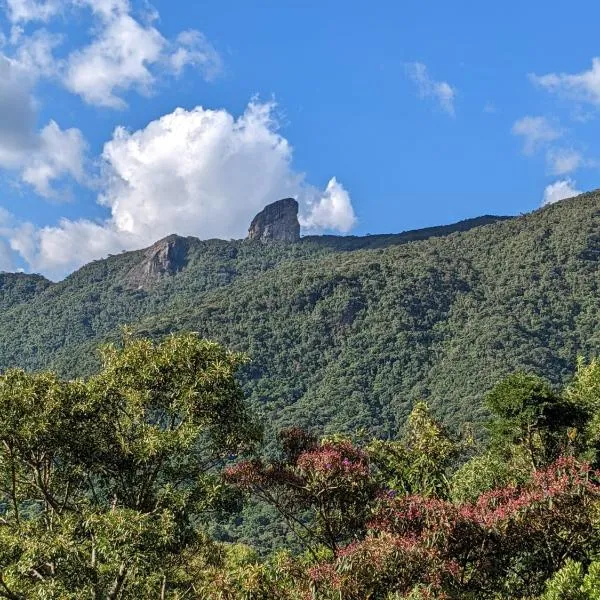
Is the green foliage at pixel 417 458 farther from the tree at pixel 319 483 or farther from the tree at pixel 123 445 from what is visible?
the tree at pixel 123 445

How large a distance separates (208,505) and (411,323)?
110 metres

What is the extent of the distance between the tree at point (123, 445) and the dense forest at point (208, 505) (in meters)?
0.03

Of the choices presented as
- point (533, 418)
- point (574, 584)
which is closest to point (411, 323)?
point (533, 418)

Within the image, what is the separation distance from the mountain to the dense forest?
6129 centimetres

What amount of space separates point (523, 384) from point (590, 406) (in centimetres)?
301

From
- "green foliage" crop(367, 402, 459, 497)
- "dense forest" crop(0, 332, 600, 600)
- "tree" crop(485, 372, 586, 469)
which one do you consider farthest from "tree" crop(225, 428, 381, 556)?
"tree" crop(485, 372, 586, 469)

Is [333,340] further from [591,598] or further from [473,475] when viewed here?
[591,598]

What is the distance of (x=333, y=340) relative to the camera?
124m

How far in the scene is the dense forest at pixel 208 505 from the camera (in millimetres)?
9156

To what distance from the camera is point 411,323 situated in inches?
4695

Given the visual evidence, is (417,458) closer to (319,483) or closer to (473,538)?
(319,483)

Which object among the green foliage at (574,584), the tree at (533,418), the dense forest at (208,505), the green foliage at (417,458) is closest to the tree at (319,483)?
Answer: the dense forest at (208,505)

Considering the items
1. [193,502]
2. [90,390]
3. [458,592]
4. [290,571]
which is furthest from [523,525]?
[90,390]

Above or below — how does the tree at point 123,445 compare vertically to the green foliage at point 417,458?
above
